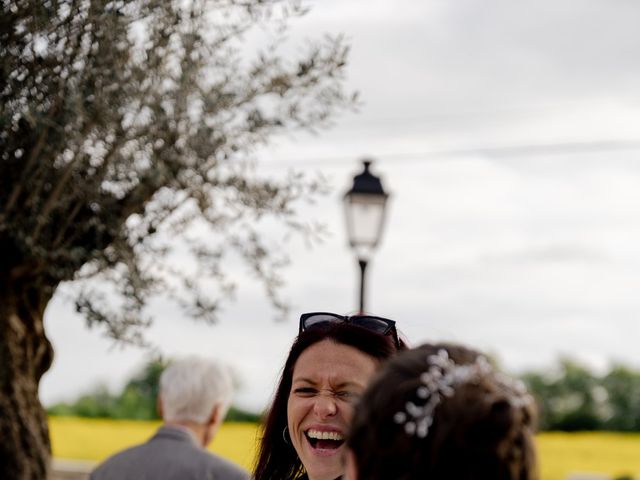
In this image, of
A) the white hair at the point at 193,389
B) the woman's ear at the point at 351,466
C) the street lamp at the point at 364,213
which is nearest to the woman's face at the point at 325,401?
the woman's ear at the point at 351,466

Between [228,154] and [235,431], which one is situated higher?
[228,154]

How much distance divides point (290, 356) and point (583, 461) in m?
19.3

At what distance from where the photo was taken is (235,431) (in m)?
23.7

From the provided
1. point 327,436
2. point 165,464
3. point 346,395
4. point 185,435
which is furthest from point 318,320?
point 185,435

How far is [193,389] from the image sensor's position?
632cm

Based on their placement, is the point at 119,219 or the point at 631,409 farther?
the point at 631,409

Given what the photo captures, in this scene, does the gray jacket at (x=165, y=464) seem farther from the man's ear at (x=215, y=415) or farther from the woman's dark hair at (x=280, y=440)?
the woman's dark hair at (x=280, y=440)

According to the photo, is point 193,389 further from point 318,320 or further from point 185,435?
point 318,320

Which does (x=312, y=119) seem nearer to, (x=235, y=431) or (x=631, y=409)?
(x=235, y=431)

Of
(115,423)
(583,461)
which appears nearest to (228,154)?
(583,461)

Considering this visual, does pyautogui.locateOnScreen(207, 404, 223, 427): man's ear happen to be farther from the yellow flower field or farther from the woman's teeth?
the yellow flower field

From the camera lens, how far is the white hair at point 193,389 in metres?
6.29

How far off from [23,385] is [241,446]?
1458 cm

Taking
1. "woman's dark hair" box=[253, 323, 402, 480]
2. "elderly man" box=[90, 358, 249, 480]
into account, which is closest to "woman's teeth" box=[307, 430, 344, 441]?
"woman's dark hair" box=[253, 323, 402, 480]
